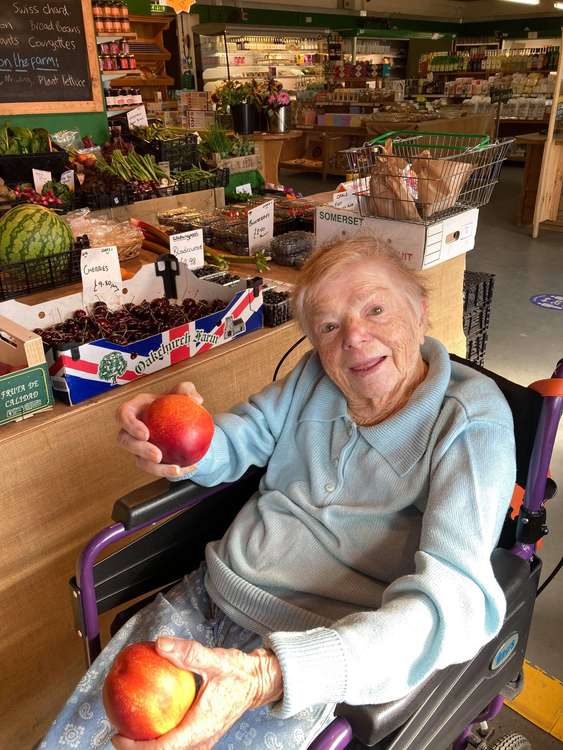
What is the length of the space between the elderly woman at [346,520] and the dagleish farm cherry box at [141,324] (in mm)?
402

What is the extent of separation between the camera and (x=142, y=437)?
1172 millimetres

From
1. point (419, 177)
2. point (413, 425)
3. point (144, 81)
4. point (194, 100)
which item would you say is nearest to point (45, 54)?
point (419, 177)

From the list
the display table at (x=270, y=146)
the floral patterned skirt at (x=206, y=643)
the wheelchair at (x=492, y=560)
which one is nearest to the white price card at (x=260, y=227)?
the wheelchair at (x=492, y=560)

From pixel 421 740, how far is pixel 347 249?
907mm

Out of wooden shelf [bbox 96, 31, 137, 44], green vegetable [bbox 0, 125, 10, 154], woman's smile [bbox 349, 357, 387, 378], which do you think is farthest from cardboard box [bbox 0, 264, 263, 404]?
wooden shelf [bbox 96, 31, 137, 44]

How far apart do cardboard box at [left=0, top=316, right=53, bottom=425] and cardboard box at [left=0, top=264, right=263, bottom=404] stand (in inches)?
2.0

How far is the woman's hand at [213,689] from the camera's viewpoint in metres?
0.73

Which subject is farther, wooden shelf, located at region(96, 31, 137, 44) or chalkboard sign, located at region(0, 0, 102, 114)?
wooden shelf, located at region(96, 31, 137, 44)

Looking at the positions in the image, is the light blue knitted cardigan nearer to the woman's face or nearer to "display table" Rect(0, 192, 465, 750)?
the woman's face

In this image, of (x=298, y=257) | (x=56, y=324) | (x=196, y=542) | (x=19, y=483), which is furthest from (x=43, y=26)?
(x=196, y=542)

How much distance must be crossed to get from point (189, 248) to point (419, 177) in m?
0.87

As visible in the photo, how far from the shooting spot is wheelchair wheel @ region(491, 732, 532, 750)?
151 cm

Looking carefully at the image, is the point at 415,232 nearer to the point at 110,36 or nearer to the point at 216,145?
the point at 216,145

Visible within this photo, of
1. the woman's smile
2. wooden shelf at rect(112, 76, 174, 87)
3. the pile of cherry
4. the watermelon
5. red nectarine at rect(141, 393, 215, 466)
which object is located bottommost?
the pile of cherry
